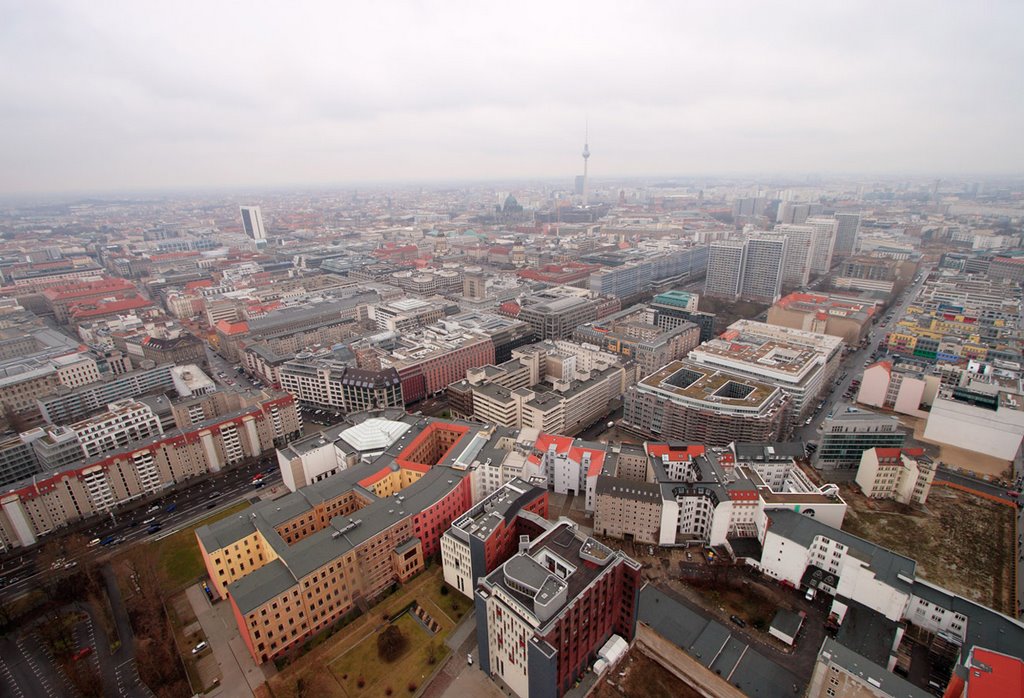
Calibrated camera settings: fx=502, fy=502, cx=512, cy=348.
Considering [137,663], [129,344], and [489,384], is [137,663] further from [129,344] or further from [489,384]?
[129,344]

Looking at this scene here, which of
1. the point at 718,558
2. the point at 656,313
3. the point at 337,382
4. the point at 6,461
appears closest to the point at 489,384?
the point at 337,382

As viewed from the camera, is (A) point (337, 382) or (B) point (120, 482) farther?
(A) point (337, 382)

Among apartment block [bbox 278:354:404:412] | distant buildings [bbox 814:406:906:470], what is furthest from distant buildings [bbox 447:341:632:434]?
distant buildings [bbox 814:406:906:470]

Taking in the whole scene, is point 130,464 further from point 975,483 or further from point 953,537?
point 975,483

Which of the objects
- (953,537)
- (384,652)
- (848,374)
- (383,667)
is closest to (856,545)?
(953,537)

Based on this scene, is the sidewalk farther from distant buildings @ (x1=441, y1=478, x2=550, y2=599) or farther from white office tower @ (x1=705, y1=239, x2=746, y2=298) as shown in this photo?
white office tower @ (x1=705, y1=239, x2=746, y2=298)

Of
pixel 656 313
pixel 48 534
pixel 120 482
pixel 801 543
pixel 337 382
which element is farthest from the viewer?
pixel 656 313

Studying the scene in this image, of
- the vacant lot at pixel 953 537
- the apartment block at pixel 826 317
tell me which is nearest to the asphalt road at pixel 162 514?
the vacant lot at pixel 953 537
